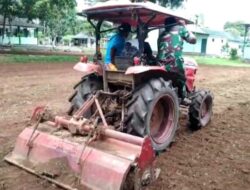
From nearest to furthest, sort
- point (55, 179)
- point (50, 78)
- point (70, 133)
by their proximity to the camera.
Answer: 1. point (55, 179)
2. point (70, 133)
3. point (50, 78)

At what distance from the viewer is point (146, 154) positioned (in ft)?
12.6

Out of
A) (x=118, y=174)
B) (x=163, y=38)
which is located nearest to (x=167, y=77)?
(x=163, y=38)

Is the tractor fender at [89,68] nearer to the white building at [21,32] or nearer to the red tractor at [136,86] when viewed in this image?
the red tractor at [136,86]

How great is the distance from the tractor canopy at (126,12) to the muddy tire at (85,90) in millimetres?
911

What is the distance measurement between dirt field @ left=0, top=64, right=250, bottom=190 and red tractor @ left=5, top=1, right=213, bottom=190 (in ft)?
0.72

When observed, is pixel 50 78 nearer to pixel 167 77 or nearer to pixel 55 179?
pixel 167 77

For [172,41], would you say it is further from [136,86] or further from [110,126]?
[110,126]

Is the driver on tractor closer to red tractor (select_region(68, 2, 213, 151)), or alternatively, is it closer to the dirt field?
red tractor (select_region(68, 2, 213, 151))

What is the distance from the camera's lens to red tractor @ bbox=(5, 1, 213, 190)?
3838mm

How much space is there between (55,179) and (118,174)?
0.80 meters

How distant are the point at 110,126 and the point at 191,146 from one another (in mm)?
1605

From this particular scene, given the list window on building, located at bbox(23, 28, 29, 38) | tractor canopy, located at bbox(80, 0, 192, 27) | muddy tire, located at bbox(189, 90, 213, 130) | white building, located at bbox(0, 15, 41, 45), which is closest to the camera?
tractor canopy, located at bbox(80, 0, 192, 27)

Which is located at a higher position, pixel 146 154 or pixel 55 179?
pixel 146 154

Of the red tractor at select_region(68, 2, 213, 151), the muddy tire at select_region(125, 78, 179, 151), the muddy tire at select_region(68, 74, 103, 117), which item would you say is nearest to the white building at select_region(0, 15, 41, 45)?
the muddy tire at select_region(68, 74, 103, 117)
